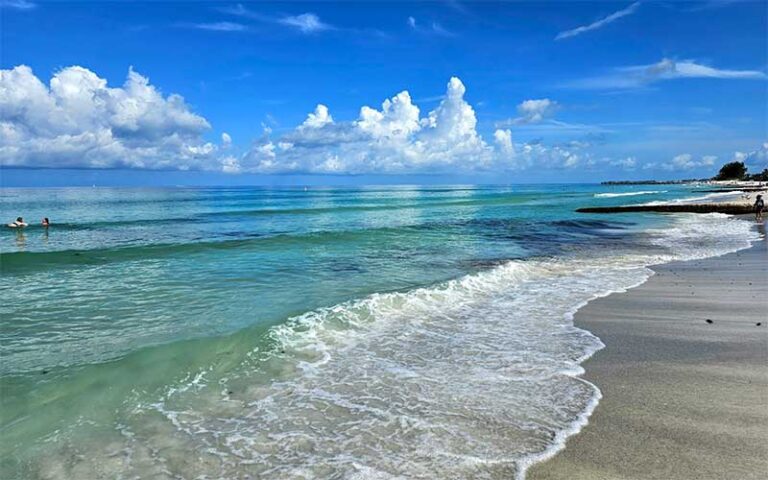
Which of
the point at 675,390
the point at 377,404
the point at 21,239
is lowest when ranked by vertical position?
the point at 21,239

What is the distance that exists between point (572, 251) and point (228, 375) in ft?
55.5

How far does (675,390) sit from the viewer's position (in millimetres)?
5598

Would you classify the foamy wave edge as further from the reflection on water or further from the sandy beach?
the reflection on water

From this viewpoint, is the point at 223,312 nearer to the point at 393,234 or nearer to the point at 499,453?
the point at 499,453

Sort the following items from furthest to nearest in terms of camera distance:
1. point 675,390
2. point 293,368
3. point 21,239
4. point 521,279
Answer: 1. point 21,239
2. point 521,279
3. point 293,368
4. point 675,390

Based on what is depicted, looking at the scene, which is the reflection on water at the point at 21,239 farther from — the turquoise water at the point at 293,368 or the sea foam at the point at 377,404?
the sea foam at the point at 377,404

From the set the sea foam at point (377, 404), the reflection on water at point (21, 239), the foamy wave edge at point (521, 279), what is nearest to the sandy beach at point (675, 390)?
the foamy wave edge at point (521, 279)

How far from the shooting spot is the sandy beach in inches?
159

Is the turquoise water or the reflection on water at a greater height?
the turquoise water

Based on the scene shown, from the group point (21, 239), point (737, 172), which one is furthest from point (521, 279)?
point (737, 172)

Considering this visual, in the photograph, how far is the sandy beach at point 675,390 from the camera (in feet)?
13.2

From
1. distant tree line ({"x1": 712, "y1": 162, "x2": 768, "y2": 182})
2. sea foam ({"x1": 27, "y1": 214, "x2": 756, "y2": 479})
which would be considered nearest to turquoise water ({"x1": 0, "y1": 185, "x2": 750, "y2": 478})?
sea foam ({"x1": 27, "y1": 214, "x2": 756, "y2": 479})

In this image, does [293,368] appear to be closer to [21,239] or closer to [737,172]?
[21,239]

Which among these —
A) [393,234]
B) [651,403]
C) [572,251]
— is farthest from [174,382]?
[393,234]
